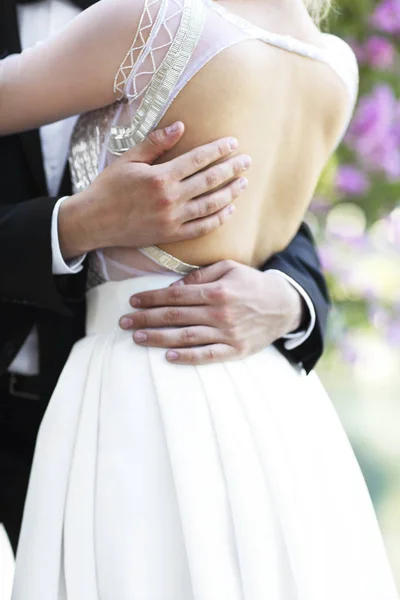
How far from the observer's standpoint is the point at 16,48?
1401 millimetres

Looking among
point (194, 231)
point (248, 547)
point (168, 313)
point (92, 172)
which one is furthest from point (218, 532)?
point (92, 172)

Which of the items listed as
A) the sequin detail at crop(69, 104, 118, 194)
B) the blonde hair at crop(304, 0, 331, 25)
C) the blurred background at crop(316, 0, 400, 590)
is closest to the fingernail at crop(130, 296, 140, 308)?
the sequin detail at crop(69, 104, 118, 194)

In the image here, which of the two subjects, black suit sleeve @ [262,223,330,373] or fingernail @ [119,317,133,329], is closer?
fingernail @ [119,317,133,329]

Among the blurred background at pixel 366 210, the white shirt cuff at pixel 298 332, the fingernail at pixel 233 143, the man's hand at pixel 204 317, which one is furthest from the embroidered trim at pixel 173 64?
the blurred background at pixel 366 210

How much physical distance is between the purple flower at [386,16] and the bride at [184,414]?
1.43m

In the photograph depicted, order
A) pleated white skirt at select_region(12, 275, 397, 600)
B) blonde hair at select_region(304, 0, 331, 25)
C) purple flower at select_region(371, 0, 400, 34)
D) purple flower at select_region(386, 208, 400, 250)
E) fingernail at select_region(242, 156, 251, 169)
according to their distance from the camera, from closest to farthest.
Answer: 1. pleated white skirt at select_region(12, 275, 397, 600)
2. fingernail at select_region(242, 156, 251, 169)
3. blonde hair at select_region(304, 0, 331, 25)
4. purple flower at select_region(371, 0, 400, 34)
5. purple flower at select_region(386, 208, 400, 250)

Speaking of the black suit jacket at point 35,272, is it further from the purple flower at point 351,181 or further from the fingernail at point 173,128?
the purple flower at point 351,181

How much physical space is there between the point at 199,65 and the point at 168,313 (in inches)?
13.4

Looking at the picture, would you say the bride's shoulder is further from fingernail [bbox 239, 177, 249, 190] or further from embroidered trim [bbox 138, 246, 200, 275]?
embroidered trim [bbox 138, 246, 200, 275]

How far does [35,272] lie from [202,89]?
1.16 ft

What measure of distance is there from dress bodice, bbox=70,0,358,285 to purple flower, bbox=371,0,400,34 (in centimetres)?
Result: 147

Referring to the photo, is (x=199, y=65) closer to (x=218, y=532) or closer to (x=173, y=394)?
(x=173, y=394)

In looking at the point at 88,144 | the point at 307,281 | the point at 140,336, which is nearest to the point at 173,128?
the point at 88,144

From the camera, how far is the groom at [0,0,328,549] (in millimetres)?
1244
